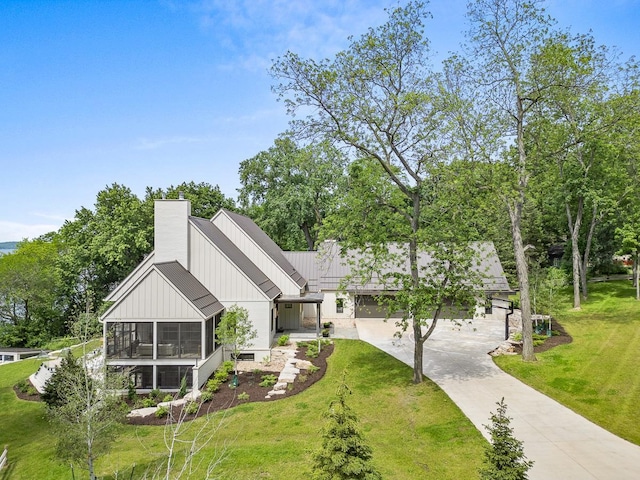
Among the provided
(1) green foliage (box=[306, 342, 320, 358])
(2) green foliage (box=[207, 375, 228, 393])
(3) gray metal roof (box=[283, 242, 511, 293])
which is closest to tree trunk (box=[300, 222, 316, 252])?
(3) gray metal roof (box=[283, 242, 511, 293])

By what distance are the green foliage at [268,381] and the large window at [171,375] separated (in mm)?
3023

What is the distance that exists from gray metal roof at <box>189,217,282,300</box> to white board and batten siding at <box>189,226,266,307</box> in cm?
33

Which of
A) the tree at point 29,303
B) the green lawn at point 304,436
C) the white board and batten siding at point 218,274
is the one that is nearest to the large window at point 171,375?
the green lawn at point 304,436

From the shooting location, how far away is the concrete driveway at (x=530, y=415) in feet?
29.8

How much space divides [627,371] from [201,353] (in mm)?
16837

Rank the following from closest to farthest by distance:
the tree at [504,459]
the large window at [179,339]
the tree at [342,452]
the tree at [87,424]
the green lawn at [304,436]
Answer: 1. the tree at [504,459]
2. the tree at [342,452]
3. the tree at [87,424]
4. the green lawn at [304,436]
5. the large window at [179,339]

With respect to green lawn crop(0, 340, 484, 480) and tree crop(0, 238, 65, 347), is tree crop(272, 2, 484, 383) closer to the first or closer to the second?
green lawn crop(0, 340, 484, 480)

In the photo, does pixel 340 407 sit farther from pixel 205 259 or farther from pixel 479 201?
pixel 205 259

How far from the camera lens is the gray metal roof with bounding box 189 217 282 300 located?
829 inches

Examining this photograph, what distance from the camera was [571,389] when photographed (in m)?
14.1

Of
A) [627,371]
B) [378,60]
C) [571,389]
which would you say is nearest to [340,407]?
[571,389]

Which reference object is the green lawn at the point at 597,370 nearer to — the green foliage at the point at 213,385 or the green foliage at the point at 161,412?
the green foliage at the point at 213,385

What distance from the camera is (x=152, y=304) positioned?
17.2 meters

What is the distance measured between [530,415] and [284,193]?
3292cm
